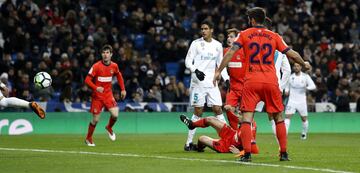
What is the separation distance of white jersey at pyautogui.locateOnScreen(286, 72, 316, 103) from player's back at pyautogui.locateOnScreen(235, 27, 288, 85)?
1215cm

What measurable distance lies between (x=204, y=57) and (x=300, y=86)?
8082 mm

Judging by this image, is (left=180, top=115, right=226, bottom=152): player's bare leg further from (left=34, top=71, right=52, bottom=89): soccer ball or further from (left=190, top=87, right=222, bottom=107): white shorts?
(left=34, top=71, right=52, bottom=89): soccer ball

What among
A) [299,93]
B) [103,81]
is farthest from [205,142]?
[299,93]

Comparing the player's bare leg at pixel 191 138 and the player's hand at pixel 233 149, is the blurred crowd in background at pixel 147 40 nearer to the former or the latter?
the player's bare leg at pixel 191 138

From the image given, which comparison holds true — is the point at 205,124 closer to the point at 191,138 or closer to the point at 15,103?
the point at 191,138

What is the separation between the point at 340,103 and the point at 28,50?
36.9 ft

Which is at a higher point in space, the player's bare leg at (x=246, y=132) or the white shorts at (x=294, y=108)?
the white shorts at (x=294, y=108)

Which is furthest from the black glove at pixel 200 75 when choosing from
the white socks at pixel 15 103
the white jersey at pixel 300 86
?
the white jersey at pixel 300 86

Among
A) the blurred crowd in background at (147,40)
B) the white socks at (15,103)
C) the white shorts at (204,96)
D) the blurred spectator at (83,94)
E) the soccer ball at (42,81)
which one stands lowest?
the white socks at (15,103)

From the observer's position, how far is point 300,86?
25.2 meters

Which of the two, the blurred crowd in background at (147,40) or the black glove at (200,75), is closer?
the black glove at (200,75)

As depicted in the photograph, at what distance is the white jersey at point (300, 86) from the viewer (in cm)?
2503

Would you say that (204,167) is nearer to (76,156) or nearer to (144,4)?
(76,156)

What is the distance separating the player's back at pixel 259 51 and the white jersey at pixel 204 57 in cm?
473
